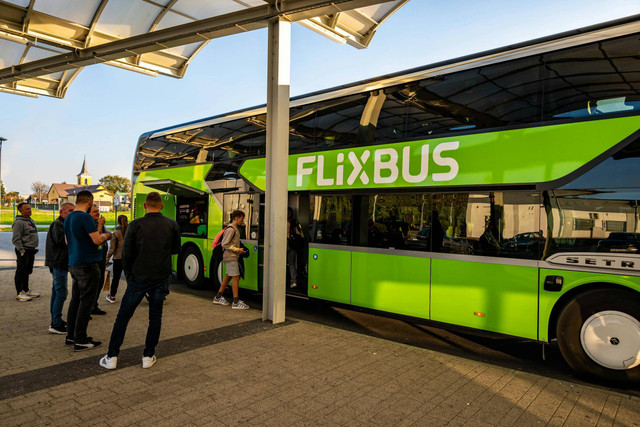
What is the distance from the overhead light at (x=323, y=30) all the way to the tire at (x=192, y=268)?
5.80 meters

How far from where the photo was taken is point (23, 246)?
332 inches

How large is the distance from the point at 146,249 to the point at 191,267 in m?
6.17

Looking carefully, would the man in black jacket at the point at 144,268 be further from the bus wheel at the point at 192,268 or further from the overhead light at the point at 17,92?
the overhead light at the point at 17,92

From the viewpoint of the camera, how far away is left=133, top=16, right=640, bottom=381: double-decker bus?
190 inches

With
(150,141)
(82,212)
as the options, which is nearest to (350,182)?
(82,212)

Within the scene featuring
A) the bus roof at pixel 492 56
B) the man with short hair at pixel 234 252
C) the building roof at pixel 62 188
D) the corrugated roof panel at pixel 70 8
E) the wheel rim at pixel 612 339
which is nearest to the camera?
the wheel rim at pixel 612 339

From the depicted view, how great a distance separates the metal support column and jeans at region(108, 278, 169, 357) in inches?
91.9

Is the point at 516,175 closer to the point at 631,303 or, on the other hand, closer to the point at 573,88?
the point at 573,88

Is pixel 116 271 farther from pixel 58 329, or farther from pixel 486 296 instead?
pixel 486 296

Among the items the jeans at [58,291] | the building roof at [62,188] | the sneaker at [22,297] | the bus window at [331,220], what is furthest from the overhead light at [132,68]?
the building roof at [62,188]

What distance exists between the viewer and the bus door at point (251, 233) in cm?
889

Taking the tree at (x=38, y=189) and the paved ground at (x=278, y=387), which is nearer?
the paved ground at (x=278, y=387)

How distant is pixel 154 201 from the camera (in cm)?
502

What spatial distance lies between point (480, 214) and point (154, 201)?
417 centimetres
